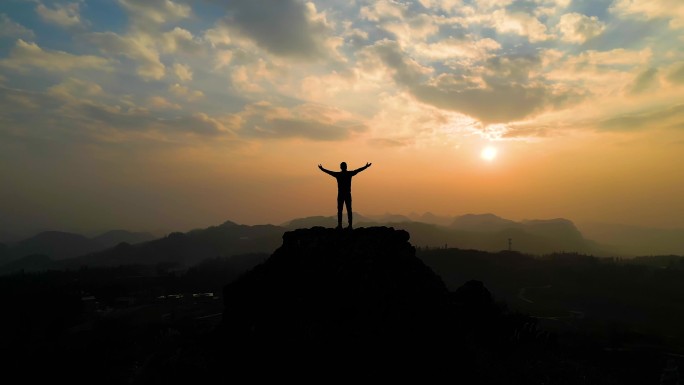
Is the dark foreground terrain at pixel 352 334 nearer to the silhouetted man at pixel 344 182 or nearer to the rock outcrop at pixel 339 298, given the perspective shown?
the rock outcrop at pixel 339 298

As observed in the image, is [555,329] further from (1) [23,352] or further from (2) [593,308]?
(1) [23,352]

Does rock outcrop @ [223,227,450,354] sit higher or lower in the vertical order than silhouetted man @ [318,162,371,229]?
lower

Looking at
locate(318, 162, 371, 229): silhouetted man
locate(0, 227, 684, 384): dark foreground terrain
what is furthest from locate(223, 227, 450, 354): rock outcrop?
locate(318, 162, 371, 229): silhouetted man

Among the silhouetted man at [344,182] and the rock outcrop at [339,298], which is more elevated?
the silhouetted man at [344,182]

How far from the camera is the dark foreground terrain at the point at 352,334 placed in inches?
852

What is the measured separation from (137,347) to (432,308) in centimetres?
7613

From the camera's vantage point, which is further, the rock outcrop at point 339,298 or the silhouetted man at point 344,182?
the silhouetted man at point 344,182

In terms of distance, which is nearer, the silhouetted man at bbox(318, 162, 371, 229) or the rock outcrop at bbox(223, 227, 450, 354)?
the rock outcrop at bbox(223, 227, 450, 354)

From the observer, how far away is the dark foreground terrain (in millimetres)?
21641

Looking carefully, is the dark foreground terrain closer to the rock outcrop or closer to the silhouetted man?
the rock outcrop

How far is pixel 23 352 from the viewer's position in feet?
279

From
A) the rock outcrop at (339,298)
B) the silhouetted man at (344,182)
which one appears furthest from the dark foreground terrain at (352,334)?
the silhouetted man at (344,182)

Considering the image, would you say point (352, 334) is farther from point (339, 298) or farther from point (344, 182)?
point (344, 182)

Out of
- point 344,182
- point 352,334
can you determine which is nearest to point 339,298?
point 352,334
